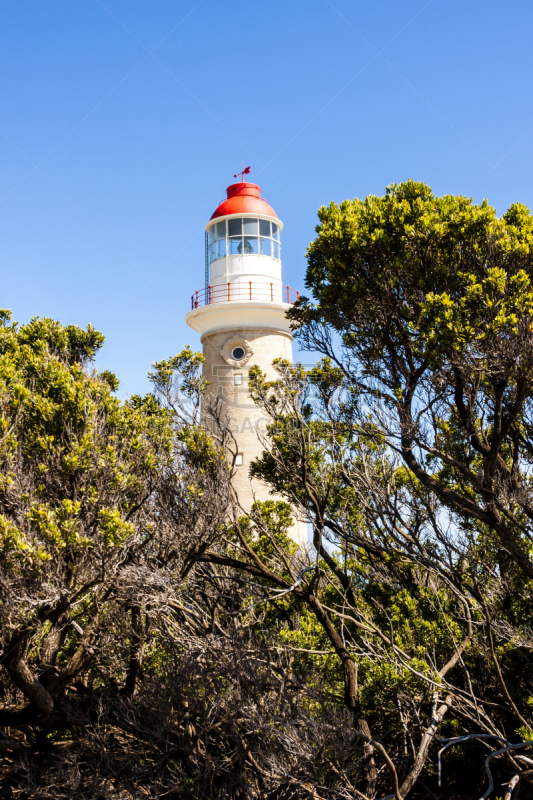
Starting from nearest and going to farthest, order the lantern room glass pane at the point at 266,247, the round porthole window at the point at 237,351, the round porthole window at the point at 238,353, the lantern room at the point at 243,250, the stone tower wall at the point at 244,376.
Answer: the stone tower wall at the point at 244,376 → the round porthole window at the point at 237,351 → the round porthole window at the point at 238,353 → the lantern room at the point at 243,250 → the lantern room glass pane at the point at 266,247

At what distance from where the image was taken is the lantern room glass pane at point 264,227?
2020 cm

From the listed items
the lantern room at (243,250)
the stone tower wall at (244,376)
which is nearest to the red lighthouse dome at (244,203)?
the lantern room at (243,250)

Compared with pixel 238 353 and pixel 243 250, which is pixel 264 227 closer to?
pixel 243 250

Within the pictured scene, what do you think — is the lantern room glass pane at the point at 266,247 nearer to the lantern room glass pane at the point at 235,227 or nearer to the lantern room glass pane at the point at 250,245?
the lantern room glass pane at the point at 250,245

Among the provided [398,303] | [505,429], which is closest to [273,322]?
[398,303]

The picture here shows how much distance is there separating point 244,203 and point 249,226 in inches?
32.7

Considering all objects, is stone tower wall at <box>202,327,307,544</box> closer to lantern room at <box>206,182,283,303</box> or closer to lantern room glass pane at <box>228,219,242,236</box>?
lantern room at <box>206,182,283,303</box>

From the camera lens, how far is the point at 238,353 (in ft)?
61.1

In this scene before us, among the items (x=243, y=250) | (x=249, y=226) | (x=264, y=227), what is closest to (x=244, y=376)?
(x=243, y=250)

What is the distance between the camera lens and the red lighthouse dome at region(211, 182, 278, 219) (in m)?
20.2

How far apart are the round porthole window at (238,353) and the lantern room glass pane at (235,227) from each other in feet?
12.4

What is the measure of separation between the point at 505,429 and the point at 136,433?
160 inches

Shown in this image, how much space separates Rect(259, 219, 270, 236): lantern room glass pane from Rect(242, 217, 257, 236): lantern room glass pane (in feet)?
0.56

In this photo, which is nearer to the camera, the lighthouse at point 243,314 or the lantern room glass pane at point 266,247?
the lighthouse at point 243,314
